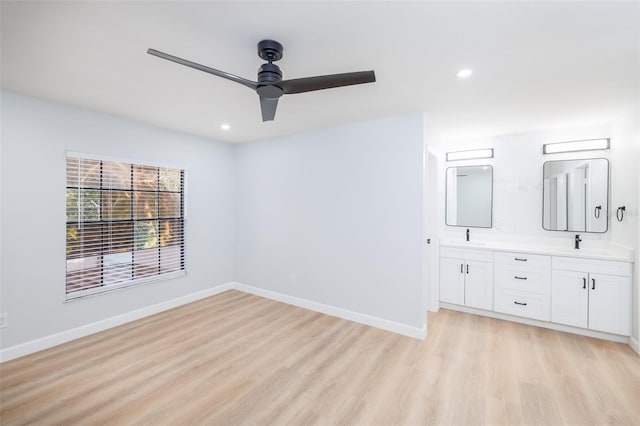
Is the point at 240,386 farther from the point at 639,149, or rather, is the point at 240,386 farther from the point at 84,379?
the point at 639,149

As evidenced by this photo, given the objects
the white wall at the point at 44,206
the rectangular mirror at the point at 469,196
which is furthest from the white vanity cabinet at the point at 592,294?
the white wall at the point at 44,206

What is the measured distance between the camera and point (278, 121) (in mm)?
3467

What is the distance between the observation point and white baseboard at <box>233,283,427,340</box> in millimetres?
3148

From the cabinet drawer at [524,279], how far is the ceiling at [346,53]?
1796 mm

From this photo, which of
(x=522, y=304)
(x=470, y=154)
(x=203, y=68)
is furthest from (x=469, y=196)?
(x=203, y=68)

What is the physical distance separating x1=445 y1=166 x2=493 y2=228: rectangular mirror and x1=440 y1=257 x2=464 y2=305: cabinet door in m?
0.75

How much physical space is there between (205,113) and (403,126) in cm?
223

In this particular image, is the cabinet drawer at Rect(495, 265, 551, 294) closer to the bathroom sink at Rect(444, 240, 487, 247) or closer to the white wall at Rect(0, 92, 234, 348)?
the bathroom sink at Rect(444, 240, 487, 247)

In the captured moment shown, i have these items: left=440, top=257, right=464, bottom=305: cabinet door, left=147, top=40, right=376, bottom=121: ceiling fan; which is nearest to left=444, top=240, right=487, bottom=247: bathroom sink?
left=440, top=257, right=464, bottom=305: cabinet door

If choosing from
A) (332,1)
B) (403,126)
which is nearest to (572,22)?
(332,1)

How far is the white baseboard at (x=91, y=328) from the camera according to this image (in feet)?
8.73

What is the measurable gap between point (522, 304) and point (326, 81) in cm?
349

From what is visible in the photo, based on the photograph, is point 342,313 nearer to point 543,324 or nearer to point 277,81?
point 543,324

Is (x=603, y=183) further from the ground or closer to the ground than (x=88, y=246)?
A: further from the ground
